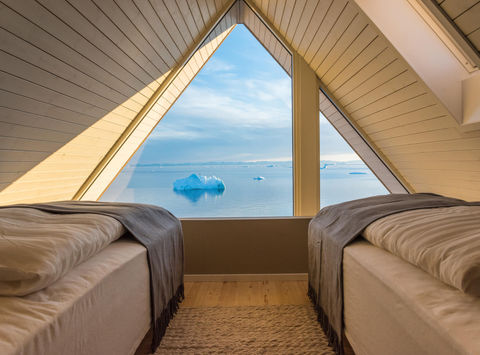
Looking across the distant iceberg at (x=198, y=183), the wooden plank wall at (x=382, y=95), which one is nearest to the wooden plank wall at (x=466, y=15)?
the wooden plank wall at (x=382, y=95)

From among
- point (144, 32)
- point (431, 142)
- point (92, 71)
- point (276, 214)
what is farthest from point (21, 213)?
point (431, 142)

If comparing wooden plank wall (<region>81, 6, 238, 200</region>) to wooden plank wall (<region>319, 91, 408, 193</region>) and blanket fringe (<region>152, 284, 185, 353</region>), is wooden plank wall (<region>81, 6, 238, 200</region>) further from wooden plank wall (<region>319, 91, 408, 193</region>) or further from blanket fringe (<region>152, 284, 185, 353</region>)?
blanket fringe (<region>152, 284, 185, 353</region>)

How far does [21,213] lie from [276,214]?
174 cm

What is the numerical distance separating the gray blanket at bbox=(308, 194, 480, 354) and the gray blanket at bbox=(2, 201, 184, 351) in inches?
31.1

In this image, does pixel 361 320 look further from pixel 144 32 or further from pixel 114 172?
pixel 114 172

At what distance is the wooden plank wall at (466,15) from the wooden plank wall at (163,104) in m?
1.83

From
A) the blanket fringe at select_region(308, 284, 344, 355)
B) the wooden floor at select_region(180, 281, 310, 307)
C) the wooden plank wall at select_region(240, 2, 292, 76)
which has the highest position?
the wooden plank wall at select_region(240, 2, 292, 76)

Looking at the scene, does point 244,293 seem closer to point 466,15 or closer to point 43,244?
point 43,244

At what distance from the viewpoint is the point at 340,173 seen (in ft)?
8.94

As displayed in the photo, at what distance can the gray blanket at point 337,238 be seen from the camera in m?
1.31

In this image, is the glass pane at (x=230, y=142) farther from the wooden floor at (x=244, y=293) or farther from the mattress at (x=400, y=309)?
the mattress at (x=400, y=309)

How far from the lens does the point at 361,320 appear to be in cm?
107

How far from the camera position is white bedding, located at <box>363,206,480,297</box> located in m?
0.72

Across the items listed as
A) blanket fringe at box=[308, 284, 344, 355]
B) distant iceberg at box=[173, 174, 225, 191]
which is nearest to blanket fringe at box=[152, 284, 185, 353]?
blanket fringe at box=[308, 284, 344, 355]
